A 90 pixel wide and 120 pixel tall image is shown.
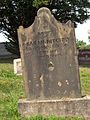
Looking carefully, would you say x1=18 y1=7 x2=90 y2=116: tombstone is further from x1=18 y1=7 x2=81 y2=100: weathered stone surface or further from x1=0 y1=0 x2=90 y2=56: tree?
x1=0 y1=0 x2=90 y2=56: tree

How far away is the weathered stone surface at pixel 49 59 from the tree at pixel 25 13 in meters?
14.6

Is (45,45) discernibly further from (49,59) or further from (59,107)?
(59,107)

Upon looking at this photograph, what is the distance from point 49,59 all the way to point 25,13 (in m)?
15.9

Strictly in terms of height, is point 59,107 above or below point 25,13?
below

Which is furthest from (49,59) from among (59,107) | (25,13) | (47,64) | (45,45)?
(25,13)

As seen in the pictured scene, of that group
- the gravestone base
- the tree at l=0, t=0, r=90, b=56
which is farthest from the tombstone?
the tree at l=0, t=0, r=90, b=56

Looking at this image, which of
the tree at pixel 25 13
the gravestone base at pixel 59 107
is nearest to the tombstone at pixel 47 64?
the gravestone base at pixel 59 107

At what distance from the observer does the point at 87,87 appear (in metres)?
7.80

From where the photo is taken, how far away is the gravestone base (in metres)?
4.54

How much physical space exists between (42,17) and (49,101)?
188 cm

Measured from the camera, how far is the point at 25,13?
19.9 metres

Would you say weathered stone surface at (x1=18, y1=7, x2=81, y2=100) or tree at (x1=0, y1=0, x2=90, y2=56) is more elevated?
tree at (x1=0, y1=0, x2=90, y2=56)

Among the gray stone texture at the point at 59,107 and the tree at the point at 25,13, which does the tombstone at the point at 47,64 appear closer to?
the gray stone texture at the point at 59,107

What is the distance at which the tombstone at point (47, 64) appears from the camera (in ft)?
15.3
